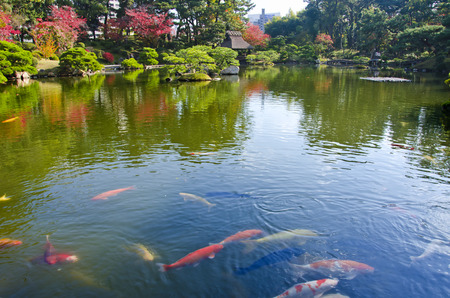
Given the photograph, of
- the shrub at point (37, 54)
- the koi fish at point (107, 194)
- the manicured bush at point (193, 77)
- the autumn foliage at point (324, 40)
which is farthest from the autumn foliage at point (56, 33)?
the autumn foliage at point (324, 40)

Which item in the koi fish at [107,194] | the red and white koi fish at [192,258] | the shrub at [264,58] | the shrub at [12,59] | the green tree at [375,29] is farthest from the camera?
the shrub at [264,58]

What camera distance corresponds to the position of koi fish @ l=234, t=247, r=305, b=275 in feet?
13.1

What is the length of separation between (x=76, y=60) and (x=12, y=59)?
6349 mm

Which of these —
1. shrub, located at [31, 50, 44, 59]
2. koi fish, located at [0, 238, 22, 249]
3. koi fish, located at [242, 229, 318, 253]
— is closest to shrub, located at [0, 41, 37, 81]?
shrub, located at [31, 50, 44, 59]

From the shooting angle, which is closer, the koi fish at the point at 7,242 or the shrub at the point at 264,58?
the koi fish at the point at 7,242

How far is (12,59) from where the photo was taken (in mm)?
24516

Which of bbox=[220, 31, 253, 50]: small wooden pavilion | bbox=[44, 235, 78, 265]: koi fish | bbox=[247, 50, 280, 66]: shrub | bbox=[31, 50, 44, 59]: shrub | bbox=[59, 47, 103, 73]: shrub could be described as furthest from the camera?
bbox=[247, 50, 280, 66]: shrub

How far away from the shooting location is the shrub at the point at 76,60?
98.2 feet

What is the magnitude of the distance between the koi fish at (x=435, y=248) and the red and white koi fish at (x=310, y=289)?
1.49m

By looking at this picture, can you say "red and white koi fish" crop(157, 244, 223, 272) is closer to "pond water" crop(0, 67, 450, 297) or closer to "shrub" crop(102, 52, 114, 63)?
"pond water" crop(0, 67, 450, 297)

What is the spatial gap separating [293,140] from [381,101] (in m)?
9.10

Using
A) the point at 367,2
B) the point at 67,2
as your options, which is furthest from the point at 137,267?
the point at 367,2

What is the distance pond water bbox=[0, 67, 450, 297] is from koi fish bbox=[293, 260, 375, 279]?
7 centimetres

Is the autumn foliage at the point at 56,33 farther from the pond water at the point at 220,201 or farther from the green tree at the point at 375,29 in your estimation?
the green tree at the point at 375,29
